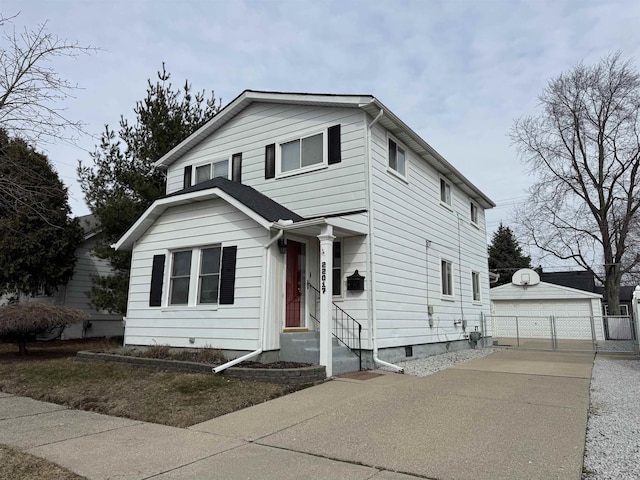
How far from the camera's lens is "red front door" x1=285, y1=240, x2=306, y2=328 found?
9508 millimetres

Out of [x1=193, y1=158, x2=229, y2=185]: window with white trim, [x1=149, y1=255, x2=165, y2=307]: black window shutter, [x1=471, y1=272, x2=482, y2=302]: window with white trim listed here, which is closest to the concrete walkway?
[x1=149, y1=255, x2=165, y2=307]: black window shutter

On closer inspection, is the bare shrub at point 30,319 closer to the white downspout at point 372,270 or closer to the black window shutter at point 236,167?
the black window shutter at point 236,167

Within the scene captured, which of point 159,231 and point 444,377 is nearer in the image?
point 444,377

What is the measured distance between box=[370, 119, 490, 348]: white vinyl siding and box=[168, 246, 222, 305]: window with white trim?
362cm

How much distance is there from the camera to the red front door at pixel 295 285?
31.2 ft

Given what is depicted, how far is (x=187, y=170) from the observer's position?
45.1ft

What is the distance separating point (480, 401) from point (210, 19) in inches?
344

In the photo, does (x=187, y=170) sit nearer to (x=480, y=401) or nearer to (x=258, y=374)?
(x=258, y=374)

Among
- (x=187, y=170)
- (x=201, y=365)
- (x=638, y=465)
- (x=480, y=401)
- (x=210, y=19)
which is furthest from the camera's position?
(x=187, y=170)

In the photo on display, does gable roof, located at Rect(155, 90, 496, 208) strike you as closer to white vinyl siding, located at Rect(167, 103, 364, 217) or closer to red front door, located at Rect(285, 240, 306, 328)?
white vinyl siding, located at Rect(167, 103, 364, 217)

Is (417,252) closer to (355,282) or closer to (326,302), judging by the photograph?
(355,282)

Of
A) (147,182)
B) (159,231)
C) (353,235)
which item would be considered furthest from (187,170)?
(353,235)

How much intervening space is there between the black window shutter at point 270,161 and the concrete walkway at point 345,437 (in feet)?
20.0

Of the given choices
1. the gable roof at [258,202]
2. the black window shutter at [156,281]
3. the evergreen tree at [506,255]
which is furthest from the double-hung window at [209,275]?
the evergreen tree at [506,255]
